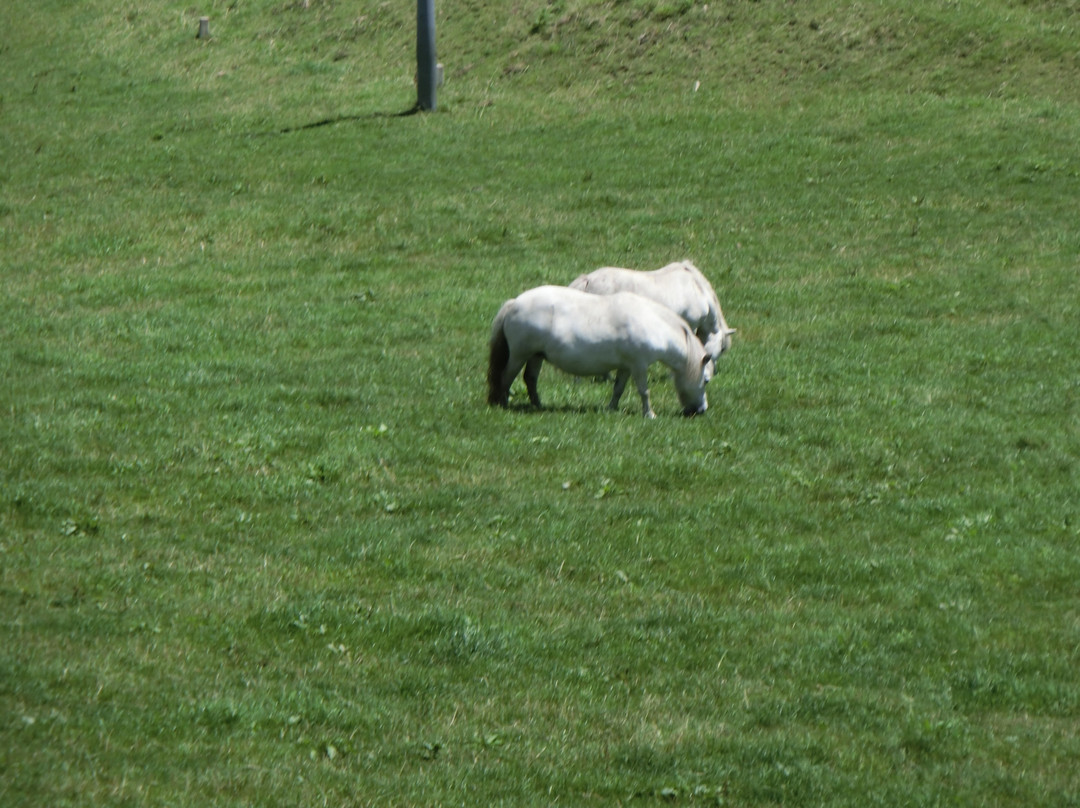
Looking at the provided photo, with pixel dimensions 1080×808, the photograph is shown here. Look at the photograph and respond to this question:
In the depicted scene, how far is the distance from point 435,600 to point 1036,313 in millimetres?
12800

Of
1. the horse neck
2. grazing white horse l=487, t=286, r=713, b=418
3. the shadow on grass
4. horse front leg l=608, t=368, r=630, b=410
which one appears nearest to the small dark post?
the shadow on grass

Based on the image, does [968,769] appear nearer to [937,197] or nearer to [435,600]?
[435,600]

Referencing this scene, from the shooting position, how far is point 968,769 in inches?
324

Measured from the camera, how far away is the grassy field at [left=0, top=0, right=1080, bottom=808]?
27.3 feet

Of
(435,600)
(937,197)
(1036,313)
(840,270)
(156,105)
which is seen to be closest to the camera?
(435,600)

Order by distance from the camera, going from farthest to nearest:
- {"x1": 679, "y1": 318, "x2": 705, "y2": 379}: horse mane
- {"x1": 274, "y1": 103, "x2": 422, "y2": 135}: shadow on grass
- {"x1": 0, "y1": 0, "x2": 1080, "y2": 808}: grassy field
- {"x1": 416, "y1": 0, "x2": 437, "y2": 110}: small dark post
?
1. {"x1": 274, "y1": 103, "x2": 422, "y2": 135}: shadow on grass
2. {"x1": 416, "y1": 0, "x2": 437, "y2": 110}: small dark post
3. {"x1": 679, "y1": 318, "x2": 705, "y2": 379}: horse mane
4. {"x1": 0, "y1": 0, "x2": 1080, "y2": 808}: grassy field

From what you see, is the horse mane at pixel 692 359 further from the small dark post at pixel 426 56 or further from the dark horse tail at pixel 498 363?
→ the small dark post at pixel 426 56

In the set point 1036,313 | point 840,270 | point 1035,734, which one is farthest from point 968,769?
point 840,270


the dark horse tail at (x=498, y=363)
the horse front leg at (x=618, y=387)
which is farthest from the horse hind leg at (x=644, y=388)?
the dark horse tail at (x=498, y=363)

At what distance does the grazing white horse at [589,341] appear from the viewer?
49.3ft

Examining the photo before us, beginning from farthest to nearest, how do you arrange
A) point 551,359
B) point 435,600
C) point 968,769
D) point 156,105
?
point 156,105 < point 551,359 < point 435,600 < point 968,769

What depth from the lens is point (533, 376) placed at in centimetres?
1571

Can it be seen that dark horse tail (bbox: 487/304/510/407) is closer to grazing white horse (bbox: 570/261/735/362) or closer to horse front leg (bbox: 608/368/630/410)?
horse front leg (bbox: 608/368/630/410)

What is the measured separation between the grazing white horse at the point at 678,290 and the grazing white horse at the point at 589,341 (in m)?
1.87
